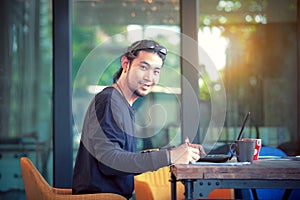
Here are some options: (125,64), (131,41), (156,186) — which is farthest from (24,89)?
(125,64)

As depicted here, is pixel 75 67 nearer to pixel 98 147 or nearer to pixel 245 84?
pixel 245 84

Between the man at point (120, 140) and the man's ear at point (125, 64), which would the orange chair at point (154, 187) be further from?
the man's ear at point (125, 64)

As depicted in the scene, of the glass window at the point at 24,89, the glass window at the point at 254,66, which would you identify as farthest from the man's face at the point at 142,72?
the glass window at the point at 254,66

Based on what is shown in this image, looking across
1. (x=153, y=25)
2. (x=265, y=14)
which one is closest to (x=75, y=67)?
(x=153, y=25)

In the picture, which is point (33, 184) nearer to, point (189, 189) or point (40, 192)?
point (40, 192)

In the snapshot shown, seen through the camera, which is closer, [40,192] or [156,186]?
[40,192]

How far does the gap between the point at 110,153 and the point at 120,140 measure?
0.32 feet

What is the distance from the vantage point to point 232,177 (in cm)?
232

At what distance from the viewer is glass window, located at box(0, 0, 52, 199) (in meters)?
4.70

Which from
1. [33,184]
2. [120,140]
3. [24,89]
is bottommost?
[33,184]

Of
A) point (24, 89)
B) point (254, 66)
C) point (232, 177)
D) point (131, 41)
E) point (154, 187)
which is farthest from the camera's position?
point (254, 66)

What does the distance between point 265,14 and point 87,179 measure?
3.34 metres

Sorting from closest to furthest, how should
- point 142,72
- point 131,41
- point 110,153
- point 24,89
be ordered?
point 110,153, point 142,72, point 24,89, point 131,41

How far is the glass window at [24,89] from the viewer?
4699 mm
